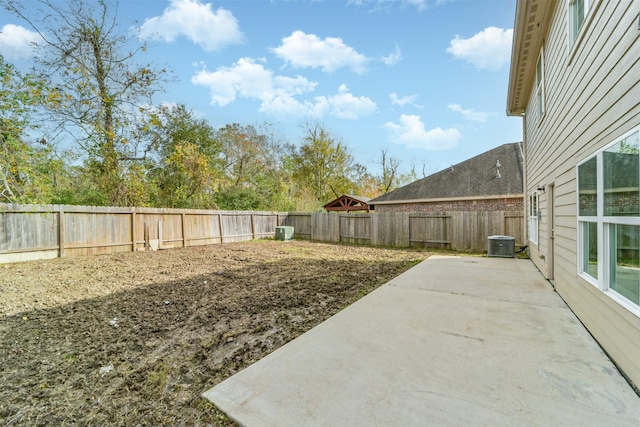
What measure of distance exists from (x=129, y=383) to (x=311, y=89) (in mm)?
15321

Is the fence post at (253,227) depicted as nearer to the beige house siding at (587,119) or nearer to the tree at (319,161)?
the tree at (319,161)

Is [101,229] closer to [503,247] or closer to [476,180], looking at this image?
[503,247]

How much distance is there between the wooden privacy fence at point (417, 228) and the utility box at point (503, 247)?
152 cm

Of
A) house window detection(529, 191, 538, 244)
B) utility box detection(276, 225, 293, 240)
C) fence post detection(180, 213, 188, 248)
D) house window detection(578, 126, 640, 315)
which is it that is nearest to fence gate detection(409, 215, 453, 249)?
house window detection(529, 191, 538, 244)

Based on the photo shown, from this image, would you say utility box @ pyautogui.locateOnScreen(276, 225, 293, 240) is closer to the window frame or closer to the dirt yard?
the dirt yard

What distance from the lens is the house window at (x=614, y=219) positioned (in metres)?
1.92

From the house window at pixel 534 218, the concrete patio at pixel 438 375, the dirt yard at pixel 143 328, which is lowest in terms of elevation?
the dirt yard at pixel 143 328

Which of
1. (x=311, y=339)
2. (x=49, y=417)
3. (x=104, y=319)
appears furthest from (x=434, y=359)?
(x=104, y=319)

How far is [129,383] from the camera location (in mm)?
2164

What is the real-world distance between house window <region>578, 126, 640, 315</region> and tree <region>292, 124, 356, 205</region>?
2051 cm

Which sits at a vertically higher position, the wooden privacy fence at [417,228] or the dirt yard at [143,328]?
the wooden privacy fence at [417,228]

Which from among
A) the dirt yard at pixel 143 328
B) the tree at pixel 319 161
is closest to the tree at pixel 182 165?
the dirt yard at pixel 143 328

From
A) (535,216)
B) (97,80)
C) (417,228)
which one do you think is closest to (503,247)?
(535,216)

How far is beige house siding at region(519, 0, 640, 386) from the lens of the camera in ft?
6.46
